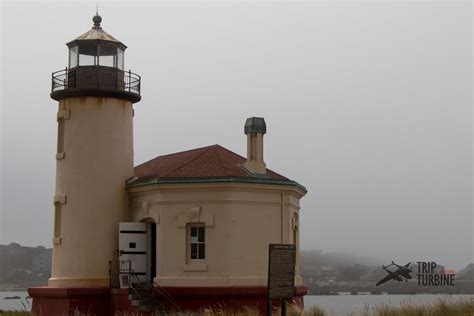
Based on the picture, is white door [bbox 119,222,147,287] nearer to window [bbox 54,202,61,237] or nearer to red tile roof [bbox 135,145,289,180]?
red tile roof [bbox 135,145,289,180]

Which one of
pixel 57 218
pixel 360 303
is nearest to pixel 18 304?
pixel 360 303

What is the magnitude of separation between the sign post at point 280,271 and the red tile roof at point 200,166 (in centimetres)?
669

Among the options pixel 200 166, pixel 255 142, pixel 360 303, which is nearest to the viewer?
pixel 200 166

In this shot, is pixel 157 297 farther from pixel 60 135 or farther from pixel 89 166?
pixel 60 135

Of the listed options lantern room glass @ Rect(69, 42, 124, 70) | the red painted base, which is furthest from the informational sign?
lantern room glass @ Rect(69, 42, 124, 70)

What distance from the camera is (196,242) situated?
26.7m

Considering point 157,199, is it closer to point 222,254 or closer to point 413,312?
point 222,254

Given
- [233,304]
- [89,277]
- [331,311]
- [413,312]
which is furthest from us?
[89,277]

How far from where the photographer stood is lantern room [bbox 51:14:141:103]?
28344 millimetres

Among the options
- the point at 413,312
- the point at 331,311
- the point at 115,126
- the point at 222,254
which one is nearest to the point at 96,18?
the point at 115,126

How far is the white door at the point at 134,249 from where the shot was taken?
2744 cm

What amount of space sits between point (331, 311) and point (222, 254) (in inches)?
206

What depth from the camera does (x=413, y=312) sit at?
19984 millimetres

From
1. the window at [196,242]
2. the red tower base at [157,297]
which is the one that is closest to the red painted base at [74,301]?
the red tower base at [157,297]
